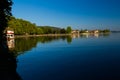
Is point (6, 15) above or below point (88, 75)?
above

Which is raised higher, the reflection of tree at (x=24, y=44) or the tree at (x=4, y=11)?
the tree at (x=4, y=11)

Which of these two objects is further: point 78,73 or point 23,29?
point 23,29

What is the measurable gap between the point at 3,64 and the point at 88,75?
11.2m

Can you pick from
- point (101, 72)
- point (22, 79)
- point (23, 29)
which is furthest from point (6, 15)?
point (23, 29)

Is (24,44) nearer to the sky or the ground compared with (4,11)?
nearer to the ground

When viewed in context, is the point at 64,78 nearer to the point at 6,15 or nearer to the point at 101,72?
the point at 101,72

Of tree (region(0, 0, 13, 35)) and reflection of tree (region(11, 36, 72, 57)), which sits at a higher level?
tree (region(0, 0, 13, 35))

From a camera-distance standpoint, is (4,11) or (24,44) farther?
(24,44)

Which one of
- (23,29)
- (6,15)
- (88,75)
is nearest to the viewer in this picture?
(88,75)

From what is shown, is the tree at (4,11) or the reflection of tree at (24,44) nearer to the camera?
the tree at (4,11)

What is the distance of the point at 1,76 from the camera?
69.3 ft

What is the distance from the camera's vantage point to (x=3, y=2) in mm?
26781

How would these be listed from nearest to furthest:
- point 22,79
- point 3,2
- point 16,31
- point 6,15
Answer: point 22,79 → point 3,2 → point 6,15 → point 16,31

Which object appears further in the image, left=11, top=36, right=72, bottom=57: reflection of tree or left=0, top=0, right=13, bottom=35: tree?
left=11, top=36, right=72, bottom=57: reflection of tree
